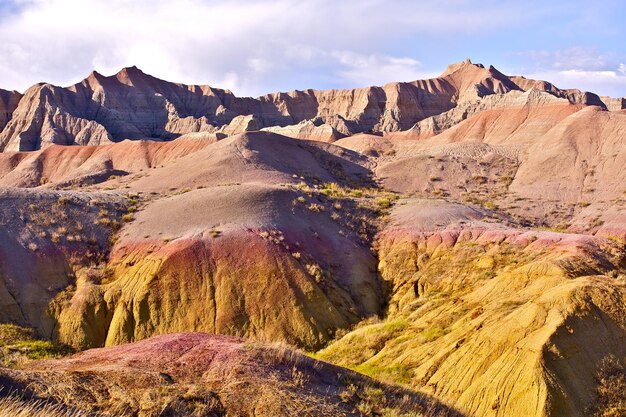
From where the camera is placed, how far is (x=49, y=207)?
113 ft

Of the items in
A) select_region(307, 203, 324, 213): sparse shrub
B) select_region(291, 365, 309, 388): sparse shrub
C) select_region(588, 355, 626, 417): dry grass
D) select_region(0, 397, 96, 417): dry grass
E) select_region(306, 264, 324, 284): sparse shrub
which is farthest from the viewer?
select_region(307, 203, 324, 213): sparse shrub

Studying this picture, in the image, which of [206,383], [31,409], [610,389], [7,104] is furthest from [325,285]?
[7,104]

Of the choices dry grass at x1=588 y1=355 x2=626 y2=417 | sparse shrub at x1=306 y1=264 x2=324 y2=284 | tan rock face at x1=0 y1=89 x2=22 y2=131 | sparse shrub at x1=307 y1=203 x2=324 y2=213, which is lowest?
dry grass at x1=588 y1=355 x2=626 y2=417

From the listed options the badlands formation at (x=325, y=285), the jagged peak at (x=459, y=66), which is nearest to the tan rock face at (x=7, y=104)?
the badlands formation at (x=325, y=285)

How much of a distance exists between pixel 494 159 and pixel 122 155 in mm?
44813

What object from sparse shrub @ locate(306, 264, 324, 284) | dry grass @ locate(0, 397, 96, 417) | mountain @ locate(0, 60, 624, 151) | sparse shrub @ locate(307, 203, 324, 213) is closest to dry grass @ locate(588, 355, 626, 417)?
dry grass @ locate(0, 397, 96, 417)

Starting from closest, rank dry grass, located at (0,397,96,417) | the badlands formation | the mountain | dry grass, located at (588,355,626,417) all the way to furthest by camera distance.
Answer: dry grass, located at (0,397,96,417)
the badlands formation
dry grass, located at (588,355,626,417)
the mountain

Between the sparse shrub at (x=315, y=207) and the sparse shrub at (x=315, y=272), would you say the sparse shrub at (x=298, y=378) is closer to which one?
the sparse shrub at (x=315, y=272)

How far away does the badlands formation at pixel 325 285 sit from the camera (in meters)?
13.4

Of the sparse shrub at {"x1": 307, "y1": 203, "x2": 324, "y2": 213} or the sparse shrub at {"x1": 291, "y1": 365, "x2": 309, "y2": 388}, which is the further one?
the sparse shrub at {"x1": 307, "y1": 203, "x2": 324, "y2": 213}

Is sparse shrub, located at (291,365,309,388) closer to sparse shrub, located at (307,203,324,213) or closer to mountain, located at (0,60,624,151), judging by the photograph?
sparse shrub, located at (307,203,324,213)

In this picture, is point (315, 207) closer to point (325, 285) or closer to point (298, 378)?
point (325, 285)

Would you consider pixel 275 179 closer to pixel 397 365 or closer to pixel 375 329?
pixel 375 329

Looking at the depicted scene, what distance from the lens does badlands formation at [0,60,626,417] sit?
13.4 metres
